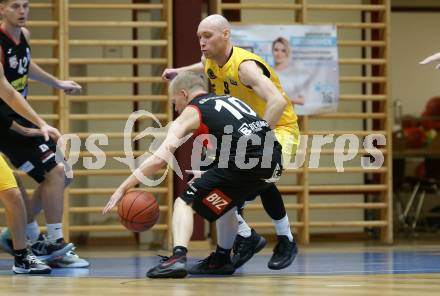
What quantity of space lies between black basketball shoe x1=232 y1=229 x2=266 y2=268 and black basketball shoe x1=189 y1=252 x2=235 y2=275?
24 cm

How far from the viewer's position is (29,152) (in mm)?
6883

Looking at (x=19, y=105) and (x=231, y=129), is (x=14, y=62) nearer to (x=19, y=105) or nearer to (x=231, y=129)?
(x=19, y=105)

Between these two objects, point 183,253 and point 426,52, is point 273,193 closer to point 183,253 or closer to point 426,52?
point 183,253

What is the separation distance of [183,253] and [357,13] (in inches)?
241

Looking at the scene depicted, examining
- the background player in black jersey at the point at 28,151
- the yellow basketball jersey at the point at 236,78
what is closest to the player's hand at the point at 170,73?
the yellow basketball jersey at the point at 236,78

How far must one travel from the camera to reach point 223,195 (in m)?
5.91

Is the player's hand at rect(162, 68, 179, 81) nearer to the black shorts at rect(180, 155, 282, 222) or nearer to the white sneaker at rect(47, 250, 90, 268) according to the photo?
the black shorts at rect(180, 155, 282, 222)

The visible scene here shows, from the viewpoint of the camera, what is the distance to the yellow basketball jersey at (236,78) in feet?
21.4

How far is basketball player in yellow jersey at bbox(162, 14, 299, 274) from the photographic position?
623 centimetres

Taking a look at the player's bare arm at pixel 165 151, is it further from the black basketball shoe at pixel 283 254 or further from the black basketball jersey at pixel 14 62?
the black basketball jersey at pixel 14 62

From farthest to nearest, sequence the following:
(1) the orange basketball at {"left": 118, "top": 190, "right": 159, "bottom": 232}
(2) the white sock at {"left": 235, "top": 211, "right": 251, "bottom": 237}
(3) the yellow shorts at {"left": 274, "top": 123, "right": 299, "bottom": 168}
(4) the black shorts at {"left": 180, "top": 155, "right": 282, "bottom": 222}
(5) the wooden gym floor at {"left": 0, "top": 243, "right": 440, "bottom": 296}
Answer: (3) the yellow shorts at {"left": 274, "top": 123, "right": 299, "bottom": 168}
(2) the white sock at {"left": 235, "top": 211, "right": 251, "bottom": 237}
(1) the orange basketball at {"left": 118, "top": 190, "right": 159, "bottom": 232}
(4) the black shorts at {"left": 180, "top": 155, "right": 282, "bottom": 222}
(5) the wooden gym floor at {"left": 0, "top": 243, "right": 440, "bottom": 296}

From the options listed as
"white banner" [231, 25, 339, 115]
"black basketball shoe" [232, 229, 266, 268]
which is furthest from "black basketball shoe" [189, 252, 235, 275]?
"white banner" [231, 25, 339, 115]

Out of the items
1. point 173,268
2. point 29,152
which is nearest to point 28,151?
point 29,152

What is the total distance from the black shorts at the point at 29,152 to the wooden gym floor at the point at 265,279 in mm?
736
